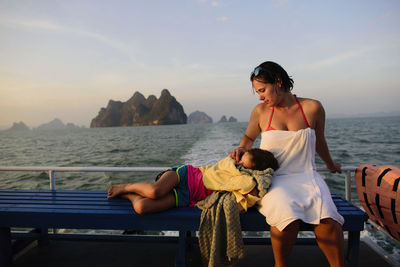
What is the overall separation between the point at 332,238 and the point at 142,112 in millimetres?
110408

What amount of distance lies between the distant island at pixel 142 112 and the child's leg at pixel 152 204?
340 ft

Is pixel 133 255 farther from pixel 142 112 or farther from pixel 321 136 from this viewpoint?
pixel 142 112

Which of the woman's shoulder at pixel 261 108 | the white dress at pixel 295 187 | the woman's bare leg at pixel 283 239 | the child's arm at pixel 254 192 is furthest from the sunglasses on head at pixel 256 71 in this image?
the woman's bare leg at pixel 283 239

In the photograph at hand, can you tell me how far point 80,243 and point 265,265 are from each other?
1.65 m

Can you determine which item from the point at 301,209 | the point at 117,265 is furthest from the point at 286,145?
the point at 117,265

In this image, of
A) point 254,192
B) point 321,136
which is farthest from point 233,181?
point 321,136

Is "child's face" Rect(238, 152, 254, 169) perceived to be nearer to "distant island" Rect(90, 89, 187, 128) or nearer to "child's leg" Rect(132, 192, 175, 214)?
"child's leg" Rect(132, 192, 175, 214)

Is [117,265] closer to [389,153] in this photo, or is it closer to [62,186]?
[62,186]

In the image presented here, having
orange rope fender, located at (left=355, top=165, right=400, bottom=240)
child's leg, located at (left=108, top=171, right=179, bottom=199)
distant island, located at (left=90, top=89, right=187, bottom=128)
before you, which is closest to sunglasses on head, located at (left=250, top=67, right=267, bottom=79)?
child's leg, located at (left=108, top=171, right=179, bottom=199)

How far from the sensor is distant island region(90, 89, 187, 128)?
106438mm

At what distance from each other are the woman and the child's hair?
0.09m

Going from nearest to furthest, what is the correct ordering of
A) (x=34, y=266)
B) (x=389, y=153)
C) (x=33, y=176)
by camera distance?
(x=34, y=266) → (x=33, y=176) → (x=389, y=153)

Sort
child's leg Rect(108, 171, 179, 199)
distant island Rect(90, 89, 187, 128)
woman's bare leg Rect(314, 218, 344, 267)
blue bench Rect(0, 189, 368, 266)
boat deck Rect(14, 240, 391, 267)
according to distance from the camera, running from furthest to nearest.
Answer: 1. distant island Rect(90, 89, 187, 128)
2. boat deck Rect(14, 240, 391, 267)
3. child's leg Rect(108, 171, 179, 199)
4. blue bench Rect(0, 189, 368, 266)
5. woman's bare leg Rect(314, 218, 344, 267)

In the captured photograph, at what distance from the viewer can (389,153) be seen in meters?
15.5
